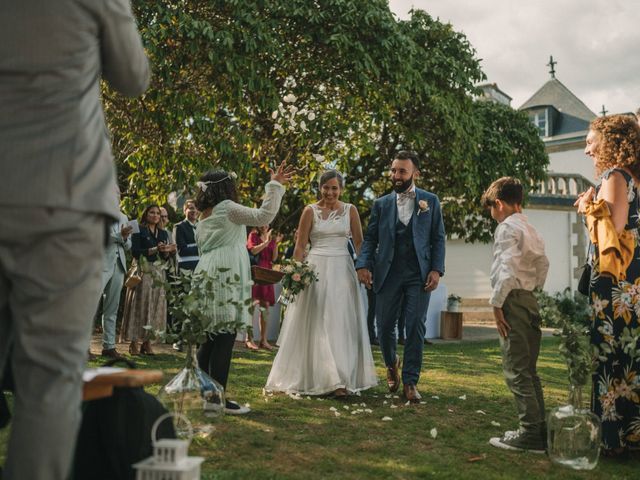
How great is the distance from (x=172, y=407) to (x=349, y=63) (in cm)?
928

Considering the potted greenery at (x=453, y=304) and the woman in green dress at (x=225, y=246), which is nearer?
the woman in green dress at (x=225, y=246)

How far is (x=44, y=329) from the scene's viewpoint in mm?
2152

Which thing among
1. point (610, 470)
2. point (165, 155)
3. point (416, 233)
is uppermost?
point (165, 155)

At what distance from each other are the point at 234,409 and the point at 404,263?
2203mm

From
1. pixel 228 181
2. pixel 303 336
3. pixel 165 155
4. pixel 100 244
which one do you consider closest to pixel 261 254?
pixel 165 155

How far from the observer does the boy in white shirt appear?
4.57m

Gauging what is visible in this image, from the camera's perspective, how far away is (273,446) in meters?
4.43

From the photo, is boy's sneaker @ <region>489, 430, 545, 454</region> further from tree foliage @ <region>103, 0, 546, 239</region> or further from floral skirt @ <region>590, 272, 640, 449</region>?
tree foliage @ <region>103, 0, 546, 239</region>

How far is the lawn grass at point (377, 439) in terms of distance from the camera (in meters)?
3.95

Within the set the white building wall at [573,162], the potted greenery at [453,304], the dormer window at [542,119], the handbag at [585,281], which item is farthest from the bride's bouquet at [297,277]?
the dormer window at [542,119]

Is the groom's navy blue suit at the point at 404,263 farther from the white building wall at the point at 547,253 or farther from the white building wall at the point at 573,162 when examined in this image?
the white building wall at the point at 573,162

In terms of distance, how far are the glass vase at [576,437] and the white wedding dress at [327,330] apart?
2477 mm

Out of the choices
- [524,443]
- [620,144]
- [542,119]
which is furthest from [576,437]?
[542,119]

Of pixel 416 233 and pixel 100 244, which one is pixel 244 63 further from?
pixel 100 244
